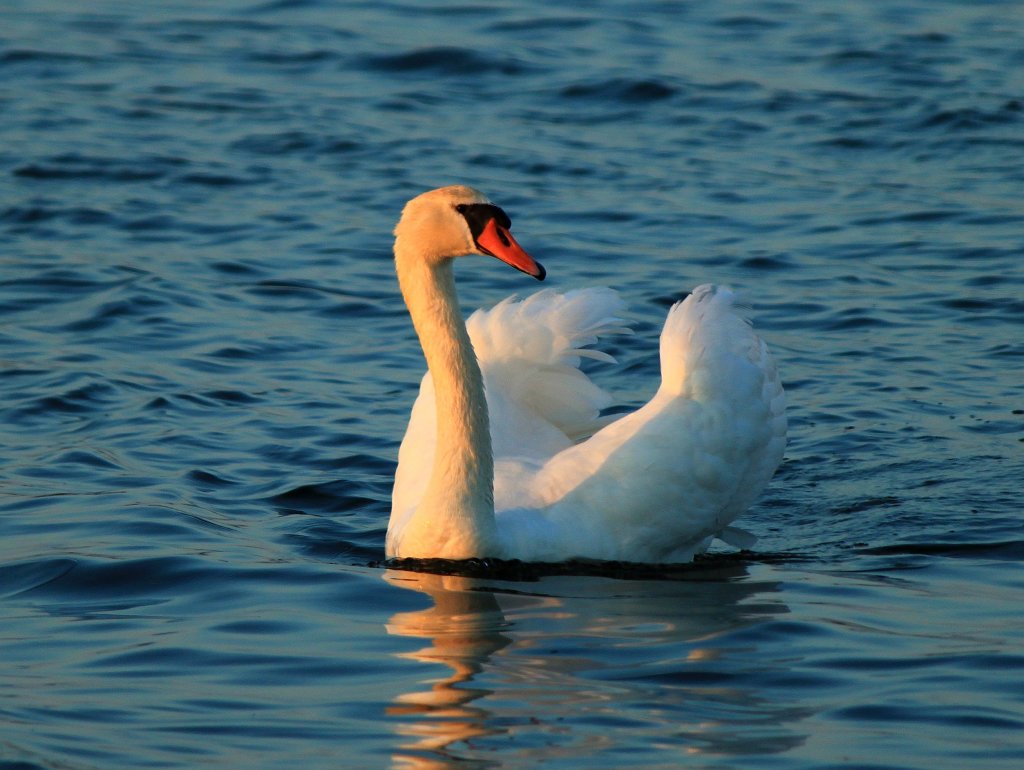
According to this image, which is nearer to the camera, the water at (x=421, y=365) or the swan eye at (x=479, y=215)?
the water at (x=421, y=365)

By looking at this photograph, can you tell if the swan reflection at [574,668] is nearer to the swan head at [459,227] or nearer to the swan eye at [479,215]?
the swan head at [459,227]

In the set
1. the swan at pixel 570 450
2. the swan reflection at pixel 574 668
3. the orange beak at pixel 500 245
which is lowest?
the swan reflection at pixel 574 668

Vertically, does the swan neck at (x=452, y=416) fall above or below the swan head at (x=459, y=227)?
below

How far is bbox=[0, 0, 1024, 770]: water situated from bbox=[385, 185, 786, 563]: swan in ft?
0.68

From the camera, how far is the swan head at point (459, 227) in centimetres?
715

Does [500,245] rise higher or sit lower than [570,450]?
higher

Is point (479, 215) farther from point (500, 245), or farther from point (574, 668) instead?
point (574, 668)

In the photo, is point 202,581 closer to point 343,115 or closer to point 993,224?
point 993,224

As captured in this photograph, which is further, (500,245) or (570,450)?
(570,450)

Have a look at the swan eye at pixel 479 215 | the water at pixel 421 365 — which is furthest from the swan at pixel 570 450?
the water at pixel 421 365

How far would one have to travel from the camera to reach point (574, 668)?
622cm

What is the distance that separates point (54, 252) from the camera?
13.0m

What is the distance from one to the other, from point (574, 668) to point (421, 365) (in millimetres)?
5179

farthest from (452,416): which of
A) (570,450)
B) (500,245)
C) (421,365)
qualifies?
(421,365)
